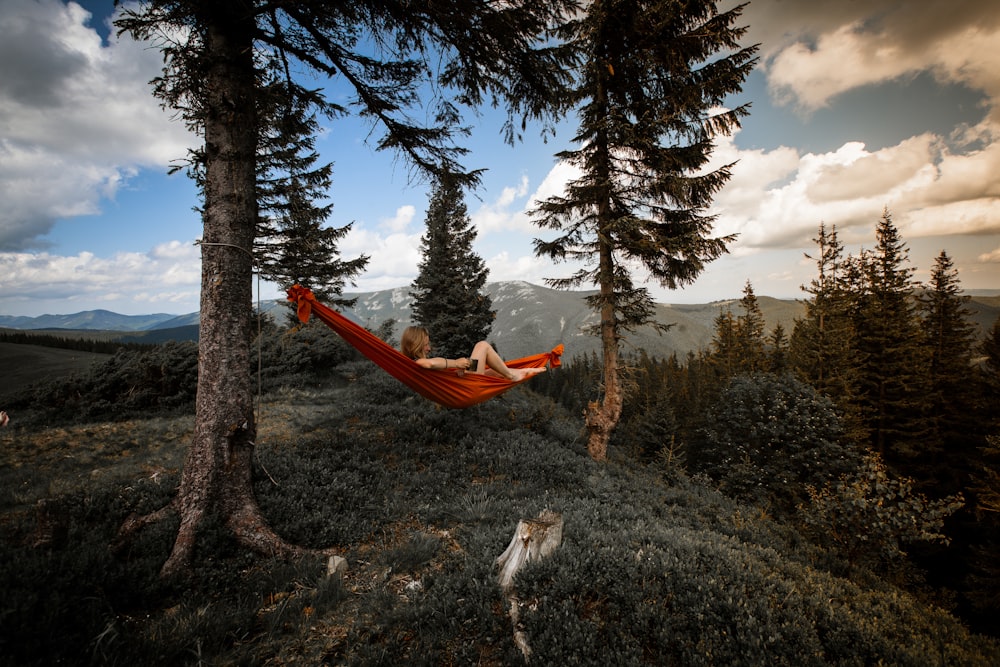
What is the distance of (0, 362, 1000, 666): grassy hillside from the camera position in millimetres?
2785

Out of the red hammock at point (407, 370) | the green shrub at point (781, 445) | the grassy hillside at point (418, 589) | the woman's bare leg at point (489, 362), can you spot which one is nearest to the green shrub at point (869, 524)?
the grassy hillside at point (418, 589)

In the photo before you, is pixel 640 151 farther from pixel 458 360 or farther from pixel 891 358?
pixel 891 358

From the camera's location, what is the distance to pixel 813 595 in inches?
146

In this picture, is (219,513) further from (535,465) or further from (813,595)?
(813,595)

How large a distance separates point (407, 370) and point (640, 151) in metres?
6.46

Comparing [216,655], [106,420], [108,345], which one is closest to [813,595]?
[216,655]

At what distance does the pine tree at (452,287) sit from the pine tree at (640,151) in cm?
1124

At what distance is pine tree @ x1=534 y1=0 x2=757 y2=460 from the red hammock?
3795 mm

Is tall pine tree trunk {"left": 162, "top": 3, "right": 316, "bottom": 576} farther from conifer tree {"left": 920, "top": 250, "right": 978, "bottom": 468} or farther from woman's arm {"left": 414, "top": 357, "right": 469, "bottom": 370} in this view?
conifer tree {"left": 920, "top": 250, "right": 978, "bottom": 468}

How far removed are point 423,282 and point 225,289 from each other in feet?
53.6

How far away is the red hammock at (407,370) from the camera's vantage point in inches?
178

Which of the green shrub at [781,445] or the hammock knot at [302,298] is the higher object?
the hammock knot at [302,298]

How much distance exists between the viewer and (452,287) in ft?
63.5

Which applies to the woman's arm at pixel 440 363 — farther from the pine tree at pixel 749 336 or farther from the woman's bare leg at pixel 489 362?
the pine tree at pixel 749 336
